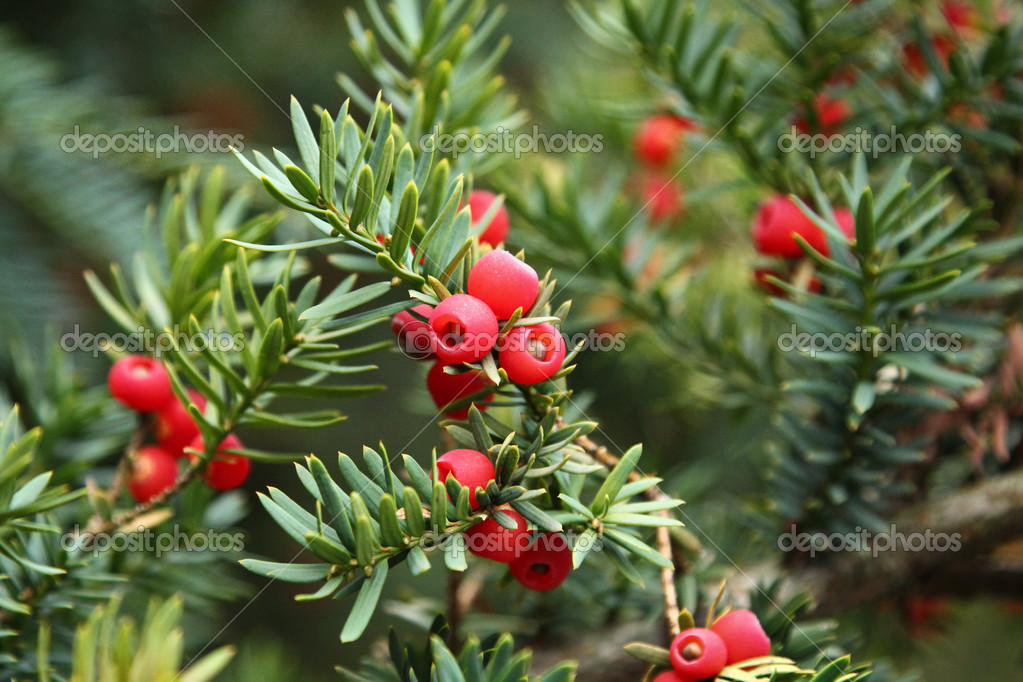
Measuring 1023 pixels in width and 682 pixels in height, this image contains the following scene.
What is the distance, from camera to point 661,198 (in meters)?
0.99

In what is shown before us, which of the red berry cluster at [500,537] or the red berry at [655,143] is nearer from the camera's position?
the red berry cluster at [500,537]

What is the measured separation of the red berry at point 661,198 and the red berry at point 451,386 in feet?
1.75

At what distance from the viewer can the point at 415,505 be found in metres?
0.35

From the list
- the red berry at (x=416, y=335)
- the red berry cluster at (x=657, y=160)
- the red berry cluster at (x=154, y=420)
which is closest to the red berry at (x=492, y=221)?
the red berry at (x=416, y=335)

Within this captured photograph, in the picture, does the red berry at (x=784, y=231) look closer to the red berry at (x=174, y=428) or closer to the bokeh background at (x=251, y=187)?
the bokeh background at (x=251, y=187)

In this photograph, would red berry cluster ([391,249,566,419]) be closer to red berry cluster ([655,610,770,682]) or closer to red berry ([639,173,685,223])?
red berry cluster ([655,610,770,682])

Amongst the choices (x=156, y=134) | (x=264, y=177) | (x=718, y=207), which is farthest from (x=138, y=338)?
(x=718, y=207)

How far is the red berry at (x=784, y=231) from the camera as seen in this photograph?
597 mm

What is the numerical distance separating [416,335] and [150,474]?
0.26m

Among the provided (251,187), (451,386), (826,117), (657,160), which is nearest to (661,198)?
(657,160)

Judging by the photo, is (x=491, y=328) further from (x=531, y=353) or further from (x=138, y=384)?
(x=138, y=384)

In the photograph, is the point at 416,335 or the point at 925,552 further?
the point at 925,552

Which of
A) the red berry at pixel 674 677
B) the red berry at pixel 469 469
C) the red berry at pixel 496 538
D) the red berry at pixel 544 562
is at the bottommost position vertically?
the red berry at pixel 674 677

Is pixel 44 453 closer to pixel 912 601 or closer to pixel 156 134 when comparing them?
pixel 156 134
